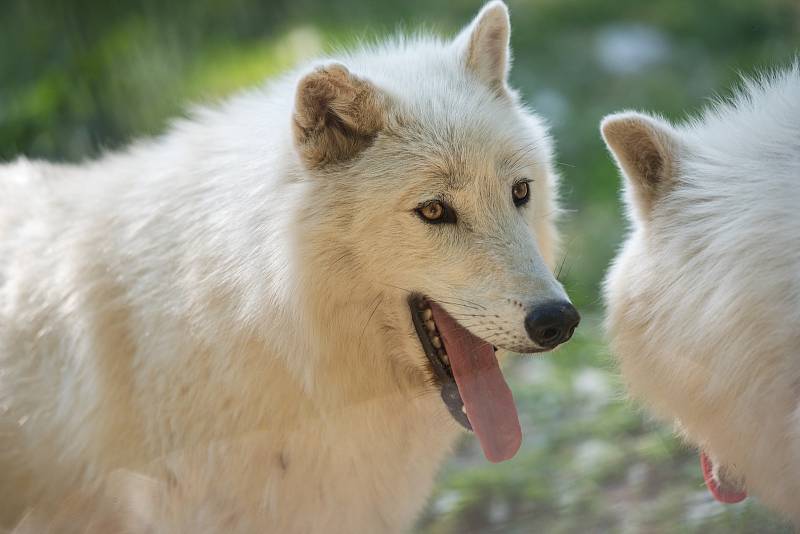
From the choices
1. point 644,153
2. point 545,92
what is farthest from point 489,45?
point 545,92

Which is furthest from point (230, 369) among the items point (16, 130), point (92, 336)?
point (16, 130)

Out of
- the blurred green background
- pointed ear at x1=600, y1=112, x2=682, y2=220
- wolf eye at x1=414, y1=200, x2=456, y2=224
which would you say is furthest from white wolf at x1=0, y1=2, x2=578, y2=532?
the blurred green background

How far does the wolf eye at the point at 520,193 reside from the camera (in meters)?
3.06

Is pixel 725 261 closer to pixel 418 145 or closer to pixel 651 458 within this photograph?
pixel 418 145

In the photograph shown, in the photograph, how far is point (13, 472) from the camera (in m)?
3.32

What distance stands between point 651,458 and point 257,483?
5.19 ft

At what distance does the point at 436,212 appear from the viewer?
2896 mm

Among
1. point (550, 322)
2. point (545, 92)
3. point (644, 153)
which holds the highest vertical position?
point (644, 153)

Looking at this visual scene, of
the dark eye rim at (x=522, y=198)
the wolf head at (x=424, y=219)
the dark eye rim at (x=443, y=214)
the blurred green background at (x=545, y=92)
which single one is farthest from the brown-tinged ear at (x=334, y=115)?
the blurred green background at (x=545, y=92)

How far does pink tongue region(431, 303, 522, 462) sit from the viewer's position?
3016 millimetres

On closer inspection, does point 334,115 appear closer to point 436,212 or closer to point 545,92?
point 436,212

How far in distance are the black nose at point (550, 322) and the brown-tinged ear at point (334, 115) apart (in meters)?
0.78

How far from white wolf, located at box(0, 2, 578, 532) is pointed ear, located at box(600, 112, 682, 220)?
0.32 m

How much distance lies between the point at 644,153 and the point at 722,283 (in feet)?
1.80
